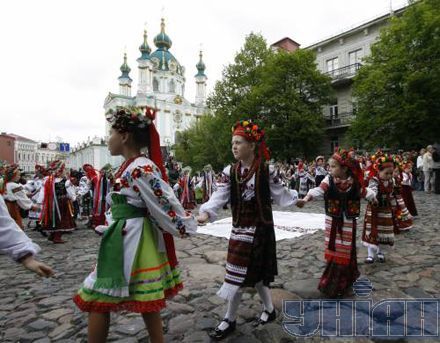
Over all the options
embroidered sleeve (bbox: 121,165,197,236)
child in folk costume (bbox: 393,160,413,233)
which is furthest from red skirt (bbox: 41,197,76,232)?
child in folk costume (bbox: 393,160,413,233)

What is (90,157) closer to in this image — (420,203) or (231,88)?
(231,88)

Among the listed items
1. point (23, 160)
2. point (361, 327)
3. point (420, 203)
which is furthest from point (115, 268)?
point (23, 160)

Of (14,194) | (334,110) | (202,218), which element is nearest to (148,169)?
(202,218)

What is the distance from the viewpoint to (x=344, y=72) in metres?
29.8

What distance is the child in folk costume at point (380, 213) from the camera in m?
5.07

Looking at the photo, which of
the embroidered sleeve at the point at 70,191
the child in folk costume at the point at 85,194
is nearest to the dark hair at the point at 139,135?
the embroidered sleeve at the point at 70,191

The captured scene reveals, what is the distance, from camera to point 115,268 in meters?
2.29

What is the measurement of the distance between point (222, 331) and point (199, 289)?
4.13ft

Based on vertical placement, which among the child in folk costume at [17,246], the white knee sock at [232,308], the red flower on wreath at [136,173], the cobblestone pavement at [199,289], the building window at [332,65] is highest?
the building window at [332,65]

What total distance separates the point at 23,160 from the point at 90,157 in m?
36.1

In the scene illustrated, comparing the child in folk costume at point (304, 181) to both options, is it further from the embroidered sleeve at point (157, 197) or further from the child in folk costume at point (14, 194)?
the embroidered sleeve at point (157, 197)

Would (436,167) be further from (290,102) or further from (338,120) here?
(338,120)

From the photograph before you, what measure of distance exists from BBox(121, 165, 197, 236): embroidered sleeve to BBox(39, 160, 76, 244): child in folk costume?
6327 mm

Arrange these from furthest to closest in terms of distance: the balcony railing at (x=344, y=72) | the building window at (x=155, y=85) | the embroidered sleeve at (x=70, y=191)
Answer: the building window at (x=155, y=85) → the balcony railing at (x=344, y=72) → the embroidered sleeve at (x=70, y=191)
